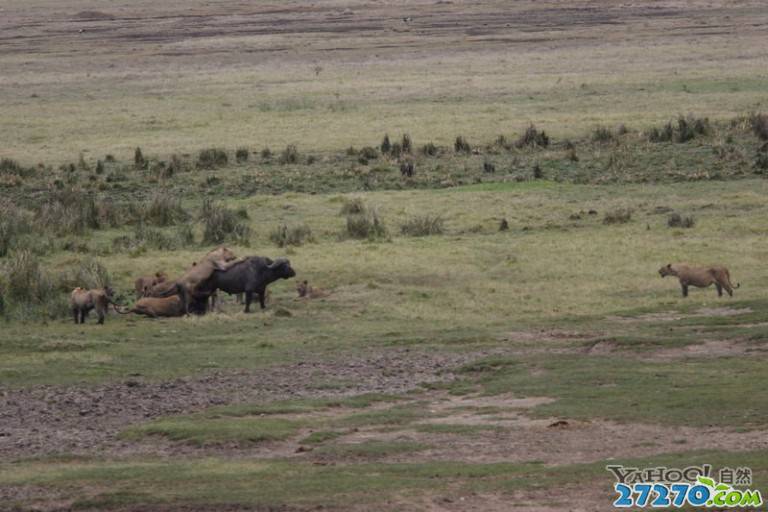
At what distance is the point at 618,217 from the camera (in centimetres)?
2684

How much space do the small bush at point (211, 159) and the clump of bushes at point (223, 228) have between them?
305 inches

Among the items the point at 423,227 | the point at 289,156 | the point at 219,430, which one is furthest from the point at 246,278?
the point at 289,156

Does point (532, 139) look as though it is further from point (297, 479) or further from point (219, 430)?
point (297, 479)

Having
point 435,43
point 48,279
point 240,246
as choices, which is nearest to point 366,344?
point 48,279

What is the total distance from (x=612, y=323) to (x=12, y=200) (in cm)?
1548

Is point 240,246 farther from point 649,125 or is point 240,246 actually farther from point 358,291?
point 649,125

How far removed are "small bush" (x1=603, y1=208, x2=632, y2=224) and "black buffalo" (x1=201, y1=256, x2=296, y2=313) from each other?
317 inches

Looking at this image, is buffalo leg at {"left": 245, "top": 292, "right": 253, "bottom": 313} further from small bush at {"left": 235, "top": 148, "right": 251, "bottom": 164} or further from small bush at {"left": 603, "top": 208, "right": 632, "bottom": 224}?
small bush at {"left": 235, "top": 148, "right": 251, "bottom": 164}

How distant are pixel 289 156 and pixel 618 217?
10.9m

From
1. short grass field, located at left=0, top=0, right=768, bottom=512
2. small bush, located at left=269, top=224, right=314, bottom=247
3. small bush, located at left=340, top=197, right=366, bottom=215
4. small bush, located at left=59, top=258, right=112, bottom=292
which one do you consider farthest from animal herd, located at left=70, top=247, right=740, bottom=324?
small bush, located at left=340, top=197, right=366, bottom=215

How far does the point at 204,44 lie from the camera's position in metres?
78.6

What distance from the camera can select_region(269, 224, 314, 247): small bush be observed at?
2562cm

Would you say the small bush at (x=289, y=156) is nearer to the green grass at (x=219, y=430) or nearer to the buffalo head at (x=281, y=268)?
the buffalo head at (x=281, y=268)

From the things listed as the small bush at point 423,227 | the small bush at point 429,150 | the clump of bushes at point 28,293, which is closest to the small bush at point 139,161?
Result: the small bush at point 429,150
